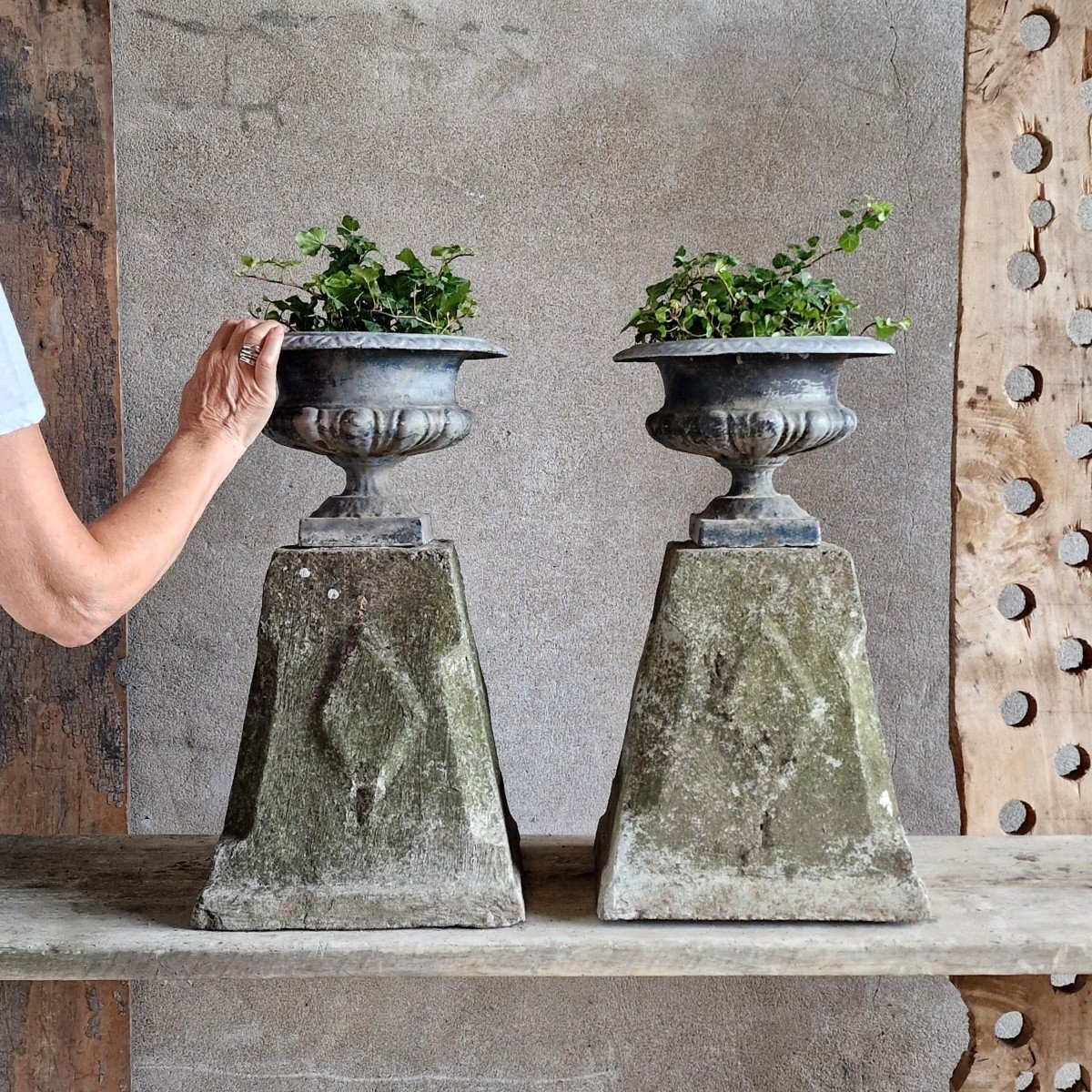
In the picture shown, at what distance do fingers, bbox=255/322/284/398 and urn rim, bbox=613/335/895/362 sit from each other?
0.45 m

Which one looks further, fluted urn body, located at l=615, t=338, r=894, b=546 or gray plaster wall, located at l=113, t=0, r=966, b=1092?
gray plaster wall, located at l=113, t=0, r=966, b=1092

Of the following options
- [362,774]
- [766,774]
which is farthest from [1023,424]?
[362,774]

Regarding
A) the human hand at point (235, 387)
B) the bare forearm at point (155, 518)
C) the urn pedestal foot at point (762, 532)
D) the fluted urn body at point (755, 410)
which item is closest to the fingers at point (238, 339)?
the human hand at point (235, 387)

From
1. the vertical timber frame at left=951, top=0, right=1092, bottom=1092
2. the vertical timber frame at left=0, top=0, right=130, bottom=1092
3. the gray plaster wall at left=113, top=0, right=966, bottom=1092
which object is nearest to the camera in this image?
the vertical timber frame at left=951, top=0, right=1092, bottom=1092

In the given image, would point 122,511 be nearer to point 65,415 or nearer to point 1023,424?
point 65,415

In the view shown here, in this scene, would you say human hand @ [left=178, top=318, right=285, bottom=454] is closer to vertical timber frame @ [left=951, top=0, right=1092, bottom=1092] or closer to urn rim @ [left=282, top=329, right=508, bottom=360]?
urn rim @ [left=282, top=329, right=508, bottom=360]

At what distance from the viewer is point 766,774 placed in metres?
1.45

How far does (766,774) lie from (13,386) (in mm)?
984

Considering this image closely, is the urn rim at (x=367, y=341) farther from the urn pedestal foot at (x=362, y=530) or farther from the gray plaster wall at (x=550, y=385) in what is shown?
the gray plaster wall at (x=550, y=385)

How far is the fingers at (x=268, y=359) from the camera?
140cm

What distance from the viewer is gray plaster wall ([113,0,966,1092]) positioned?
2199 mm

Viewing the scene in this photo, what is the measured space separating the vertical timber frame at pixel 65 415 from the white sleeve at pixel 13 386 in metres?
0.85

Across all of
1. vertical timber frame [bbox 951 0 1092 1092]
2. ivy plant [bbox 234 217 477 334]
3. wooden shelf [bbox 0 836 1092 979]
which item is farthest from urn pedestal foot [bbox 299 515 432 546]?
vertical timber frame [bbox 951 0 1092 1092]

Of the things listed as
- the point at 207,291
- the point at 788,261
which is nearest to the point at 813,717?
the point at 788,261
